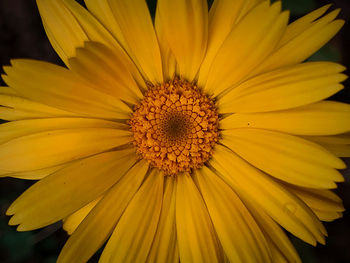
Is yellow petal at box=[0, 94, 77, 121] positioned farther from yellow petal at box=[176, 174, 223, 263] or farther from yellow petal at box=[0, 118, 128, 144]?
yellow petal at box=[176, 174, 223, 263]

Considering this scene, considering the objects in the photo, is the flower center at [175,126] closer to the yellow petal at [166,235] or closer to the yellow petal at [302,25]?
the yellow petal at [166,235]

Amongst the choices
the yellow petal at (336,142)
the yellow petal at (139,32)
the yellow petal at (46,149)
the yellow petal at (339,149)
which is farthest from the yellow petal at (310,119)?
the yellow petal at (46,149)

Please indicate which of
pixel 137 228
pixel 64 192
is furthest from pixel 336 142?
pixel 64 192

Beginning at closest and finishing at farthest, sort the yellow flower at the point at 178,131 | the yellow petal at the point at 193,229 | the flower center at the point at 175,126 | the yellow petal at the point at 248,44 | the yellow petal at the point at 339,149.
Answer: the yellow petal at the point at 248,44 → the yellow flower at the point at 178,131 → the yellow petal at the point at 193,229 → the yellow petal at the point at 339,149 → the flower center at the point at 175,126

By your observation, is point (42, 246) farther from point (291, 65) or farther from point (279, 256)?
point (291, 65)

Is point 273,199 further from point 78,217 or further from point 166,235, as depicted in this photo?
point 78,217

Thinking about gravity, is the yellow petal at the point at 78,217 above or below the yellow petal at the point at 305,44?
below

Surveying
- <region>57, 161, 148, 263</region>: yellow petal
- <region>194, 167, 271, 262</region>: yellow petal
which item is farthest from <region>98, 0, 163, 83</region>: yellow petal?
<region>194, 167, 271, 262</region>: yellow petal
